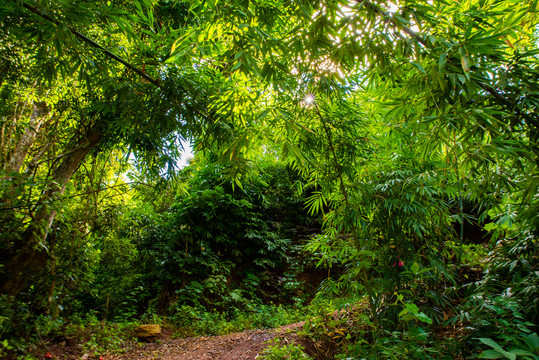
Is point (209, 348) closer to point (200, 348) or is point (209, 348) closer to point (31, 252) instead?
point (200, 348)

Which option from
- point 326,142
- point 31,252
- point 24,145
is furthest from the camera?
point 24,145

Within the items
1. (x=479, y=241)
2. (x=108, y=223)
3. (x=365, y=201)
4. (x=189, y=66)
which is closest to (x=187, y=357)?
(x=108, y=223)

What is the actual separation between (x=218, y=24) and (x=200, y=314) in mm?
3492

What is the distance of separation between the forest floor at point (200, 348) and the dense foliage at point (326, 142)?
0.29 meters

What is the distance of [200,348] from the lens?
266 cm

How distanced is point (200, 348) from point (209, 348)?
11cm

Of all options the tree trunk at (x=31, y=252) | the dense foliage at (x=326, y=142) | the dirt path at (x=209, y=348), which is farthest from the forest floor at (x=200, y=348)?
the tree trunk at (x=31, y=252)

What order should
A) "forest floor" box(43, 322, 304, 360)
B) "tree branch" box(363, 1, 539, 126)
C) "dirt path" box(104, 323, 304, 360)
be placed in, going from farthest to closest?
"dirt path" box(104, 323, 304, 360), "forest floor" box(43, 322, 304, 360), "tree branch" box(363, 1, 539, 126)

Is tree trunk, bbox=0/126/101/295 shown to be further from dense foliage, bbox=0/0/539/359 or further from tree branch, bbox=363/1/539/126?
tree branch, bbox=363/1/539/126


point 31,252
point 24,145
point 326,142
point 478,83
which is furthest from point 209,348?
point 24,145

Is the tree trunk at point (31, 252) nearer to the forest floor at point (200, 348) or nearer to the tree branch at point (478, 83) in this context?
the forest floor at point (200, 348)

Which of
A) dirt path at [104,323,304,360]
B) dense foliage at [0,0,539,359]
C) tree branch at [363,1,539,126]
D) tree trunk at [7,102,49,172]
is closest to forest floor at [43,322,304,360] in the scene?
dirt path at [104,323,304,360]

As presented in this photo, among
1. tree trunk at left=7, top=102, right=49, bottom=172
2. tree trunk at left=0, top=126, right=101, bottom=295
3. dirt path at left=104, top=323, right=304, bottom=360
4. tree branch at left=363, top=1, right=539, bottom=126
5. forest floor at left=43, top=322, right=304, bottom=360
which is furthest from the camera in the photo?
tree trunk at left=7, top=102, right=49, bottom=172

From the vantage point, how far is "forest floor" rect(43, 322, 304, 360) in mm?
2225
